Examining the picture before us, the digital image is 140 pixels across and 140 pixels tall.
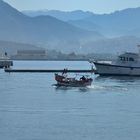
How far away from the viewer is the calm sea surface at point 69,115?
30347 mm

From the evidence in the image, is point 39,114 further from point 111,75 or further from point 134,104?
point 111,75

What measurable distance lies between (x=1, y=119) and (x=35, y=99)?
12915mm

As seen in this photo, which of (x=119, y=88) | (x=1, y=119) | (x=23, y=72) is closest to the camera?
(x=1, y=119)

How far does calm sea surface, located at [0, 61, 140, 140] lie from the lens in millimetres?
30347

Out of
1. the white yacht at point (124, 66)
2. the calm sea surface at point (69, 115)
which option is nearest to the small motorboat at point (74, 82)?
the calm sea surface at point (69, 115)

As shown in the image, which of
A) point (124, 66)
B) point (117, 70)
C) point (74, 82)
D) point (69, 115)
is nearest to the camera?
point (69, 115)

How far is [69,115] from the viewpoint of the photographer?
3719cm

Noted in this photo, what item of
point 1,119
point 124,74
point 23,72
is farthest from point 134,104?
point 23,72

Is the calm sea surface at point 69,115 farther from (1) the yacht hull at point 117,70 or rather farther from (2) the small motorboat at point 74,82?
(1) the yacht hull at point 117,70

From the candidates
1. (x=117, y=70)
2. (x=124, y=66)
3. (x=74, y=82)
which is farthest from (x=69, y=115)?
(x=117, y=70)

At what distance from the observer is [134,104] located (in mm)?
44719

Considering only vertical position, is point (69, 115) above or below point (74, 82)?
below

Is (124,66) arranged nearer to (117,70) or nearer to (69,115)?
(117,70)

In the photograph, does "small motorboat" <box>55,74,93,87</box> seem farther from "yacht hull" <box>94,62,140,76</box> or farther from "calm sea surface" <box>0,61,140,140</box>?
"yacht hull" <box>94,62,140,76</box>
